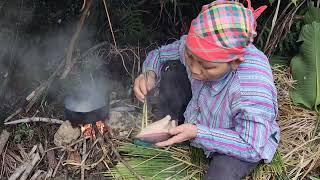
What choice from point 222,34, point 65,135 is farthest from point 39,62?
point 222,34

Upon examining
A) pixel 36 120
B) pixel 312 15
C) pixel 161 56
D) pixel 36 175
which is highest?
pixel 312 15

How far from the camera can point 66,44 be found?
12.2 ft

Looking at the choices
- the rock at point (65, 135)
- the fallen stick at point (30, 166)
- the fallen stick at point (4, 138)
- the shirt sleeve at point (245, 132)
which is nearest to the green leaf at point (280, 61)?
the shirt sleeve at point (245, 132)

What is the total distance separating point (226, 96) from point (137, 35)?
4.26 feet

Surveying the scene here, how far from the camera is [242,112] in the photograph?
2.42 metres

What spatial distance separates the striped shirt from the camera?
7.95 feet

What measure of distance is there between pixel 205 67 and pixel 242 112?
1.02ft

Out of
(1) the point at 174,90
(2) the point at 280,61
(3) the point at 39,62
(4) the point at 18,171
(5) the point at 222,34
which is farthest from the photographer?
(3) the point at 39,62

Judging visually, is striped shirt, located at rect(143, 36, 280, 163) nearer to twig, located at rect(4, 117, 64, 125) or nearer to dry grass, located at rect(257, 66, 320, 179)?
dry grass, located at rect(257, 66, 320, 179)

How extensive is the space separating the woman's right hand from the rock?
22.3 inches

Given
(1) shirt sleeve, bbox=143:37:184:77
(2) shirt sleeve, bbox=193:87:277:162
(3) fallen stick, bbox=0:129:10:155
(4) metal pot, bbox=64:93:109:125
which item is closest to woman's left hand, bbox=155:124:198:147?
(2) shirt sleeve, bbox=193:87:277:162

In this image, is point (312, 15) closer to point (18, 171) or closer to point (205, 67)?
point (205, 67)

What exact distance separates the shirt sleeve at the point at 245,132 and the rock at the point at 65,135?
914mm

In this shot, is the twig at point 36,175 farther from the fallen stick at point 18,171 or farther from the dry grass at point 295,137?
the dry grass at point 295,137
